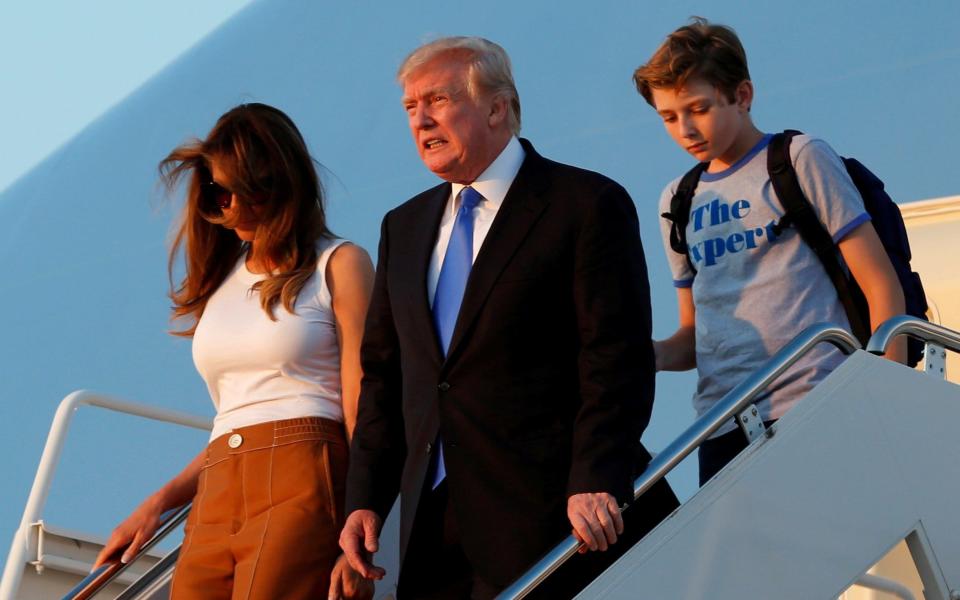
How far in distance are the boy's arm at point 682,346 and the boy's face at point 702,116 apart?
1.58ft

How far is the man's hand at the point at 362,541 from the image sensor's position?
11.5 ft

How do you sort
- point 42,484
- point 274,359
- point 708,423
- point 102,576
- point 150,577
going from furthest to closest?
point 42,484
point 150,577
point 102,576
point 274,359
point 708,423

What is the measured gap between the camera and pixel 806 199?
404 centimetres

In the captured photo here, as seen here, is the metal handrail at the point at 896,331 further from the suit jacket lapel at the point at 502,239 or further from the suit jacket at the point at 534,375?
the suit jacket lapel at the point at 502,239

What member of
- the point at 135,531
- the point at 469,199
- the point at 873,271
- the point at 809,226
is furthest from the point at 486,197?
the point at 135,531

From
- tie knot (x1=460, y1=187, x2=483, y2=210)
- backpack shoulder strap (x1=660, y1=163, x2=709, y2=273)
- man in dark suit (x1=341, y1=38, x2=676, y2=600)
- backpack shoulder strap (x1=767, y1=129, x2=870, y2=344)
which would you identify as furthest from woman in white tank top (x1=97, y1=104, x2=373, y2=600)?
backpack shoulder strap (x1=767, y1=129, x2=870, y2=344)

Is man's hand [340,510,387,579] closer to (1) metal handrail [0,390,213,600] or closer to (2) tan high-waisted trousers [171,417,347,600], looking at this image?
(2) tan high-waisted trousers [171,417,347,600]

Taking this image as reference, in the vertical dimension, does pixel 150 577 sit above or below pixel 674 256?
below

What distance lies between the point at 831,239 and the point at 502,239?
1011 mm

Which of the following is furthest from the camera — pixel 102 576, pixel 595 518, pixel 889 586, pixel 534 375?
pixel 889 586

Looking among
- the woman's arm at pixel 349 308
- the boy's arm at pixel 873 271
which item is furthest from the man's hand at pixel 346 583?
the boy's arm at pixel 873 271

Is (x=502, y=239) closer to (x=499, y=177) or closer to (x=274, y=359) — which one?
(x=499, y=177)

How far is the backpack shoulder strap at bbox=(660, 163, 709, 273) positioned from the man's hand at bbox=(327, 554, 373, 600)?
1383 mm

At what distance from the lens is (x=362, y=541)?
3.55m
